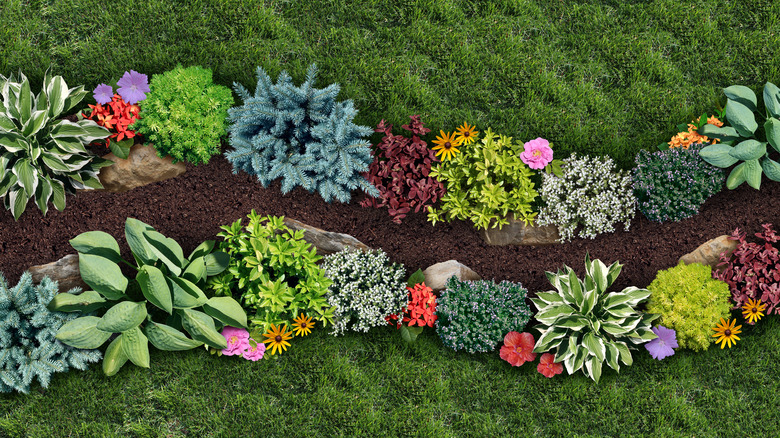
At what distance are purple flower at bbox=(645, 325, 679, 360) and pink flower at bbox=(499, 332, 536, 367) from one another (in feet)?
3.83

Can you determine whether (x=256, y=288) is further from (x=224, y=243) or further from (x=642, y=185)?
(x=642, y=185)

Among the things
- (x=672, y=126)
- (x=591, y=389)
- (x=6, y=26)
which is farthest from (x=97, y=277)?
(x=672, y=126)

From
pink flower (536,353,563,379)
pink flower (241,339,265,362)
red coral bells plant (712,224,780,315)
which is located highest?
red coral bells plant (712,224,780,315)

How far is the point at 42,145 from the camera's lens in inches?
244

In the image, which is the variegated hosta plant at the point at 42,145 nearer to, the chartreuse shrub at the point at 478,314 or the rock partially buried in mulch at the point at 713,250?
the chartreuse shrub at the point at 478,314

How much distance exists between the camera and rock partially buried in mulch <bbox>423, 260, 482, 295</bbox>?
6.44 m

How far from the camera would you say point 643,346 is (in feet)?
21.1

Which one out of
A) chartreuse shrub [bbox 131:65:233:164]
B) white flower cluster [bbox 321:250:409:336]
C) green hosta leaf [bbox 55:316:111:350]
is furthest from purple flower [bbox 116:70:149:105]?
white flower cluster [bbox 321:250:409:336]

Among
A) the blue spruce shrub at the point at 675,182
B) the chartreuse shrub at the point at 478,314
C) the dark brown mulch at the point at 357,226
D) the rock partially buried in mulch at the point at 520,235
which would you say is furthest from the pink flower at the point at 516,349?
the blue spruce shrub at the point at 675,182

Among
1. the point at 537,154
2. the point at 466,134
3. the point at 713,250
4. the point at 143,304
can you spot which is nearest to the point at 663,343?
the point at 713,250

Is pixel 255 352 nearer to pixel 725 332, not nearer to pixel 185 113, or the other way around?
pixel 185 113

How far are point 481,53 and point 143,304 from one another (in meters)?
4.10

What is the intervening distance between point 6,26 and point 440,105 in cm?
446

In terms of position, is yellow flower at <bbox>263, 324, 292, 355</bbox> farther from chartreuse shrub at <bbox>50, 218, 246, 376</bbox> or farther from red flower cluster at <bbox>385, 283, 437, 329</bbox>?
red flower cluster at <bbox>385, 283, 437, 329</bbox>
